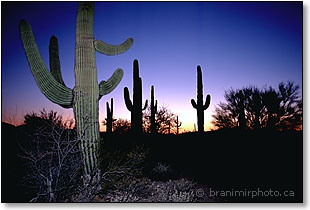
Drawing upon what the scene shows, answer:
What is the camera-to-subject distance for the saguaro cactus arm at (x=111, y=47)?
3.82 meters

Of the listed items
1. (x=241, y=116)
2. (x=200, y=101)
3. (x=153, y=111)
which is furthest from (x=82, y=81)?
(x=241, y=116)

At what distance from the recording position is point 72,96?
147 inches

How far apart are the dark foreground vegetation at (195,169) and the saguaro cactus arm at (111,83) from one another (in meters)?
0.61

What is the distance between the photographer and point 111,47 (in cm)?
A: 392

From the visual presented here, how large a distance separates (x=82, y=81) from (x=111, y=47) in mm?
605

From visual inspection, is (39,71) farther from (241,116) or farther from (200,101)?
(241,116)

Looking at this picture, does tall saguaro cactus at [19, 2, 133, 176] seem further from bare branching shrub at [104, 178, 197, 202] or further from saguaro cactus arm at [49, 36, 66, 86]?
bare branching shrub at [104, 178, 197, 202]

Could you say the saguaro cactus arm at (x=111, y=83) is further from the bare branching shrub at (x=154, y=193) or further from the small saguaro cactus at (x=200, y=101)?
the bare branching shrub at (x=154, y=193)

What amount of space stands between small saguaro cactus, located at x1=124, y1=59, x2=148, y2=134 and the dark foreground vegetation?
321 mm

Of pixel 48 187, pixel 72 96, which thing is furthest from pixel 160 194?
pixel 72 96

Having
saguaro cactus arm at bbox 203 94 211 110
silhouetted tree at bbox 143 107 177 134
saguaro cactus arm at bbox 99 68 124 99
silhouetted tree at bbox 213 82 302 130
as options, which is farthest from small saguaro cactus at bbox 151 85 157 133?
silhouetted tree at bbox 213 82 302 130

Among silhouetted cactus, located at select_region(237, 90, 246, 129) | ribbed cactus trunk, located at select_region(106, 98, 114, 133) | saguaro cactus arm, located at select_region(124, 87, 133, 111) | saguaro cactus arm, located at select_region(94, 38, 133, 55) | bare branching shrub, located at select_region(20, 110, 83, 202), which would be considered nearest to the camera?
bare branching shrub, located at select_region(20, 110, 83, 202)

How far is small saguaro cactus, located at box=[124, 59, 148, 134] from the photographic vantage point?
4.19 metres

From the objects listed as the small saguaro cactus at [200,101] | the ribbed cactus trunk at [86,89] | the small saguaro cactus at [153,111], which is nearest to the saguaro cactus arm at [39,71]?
the ribbed cactus trunk at [86,89]
